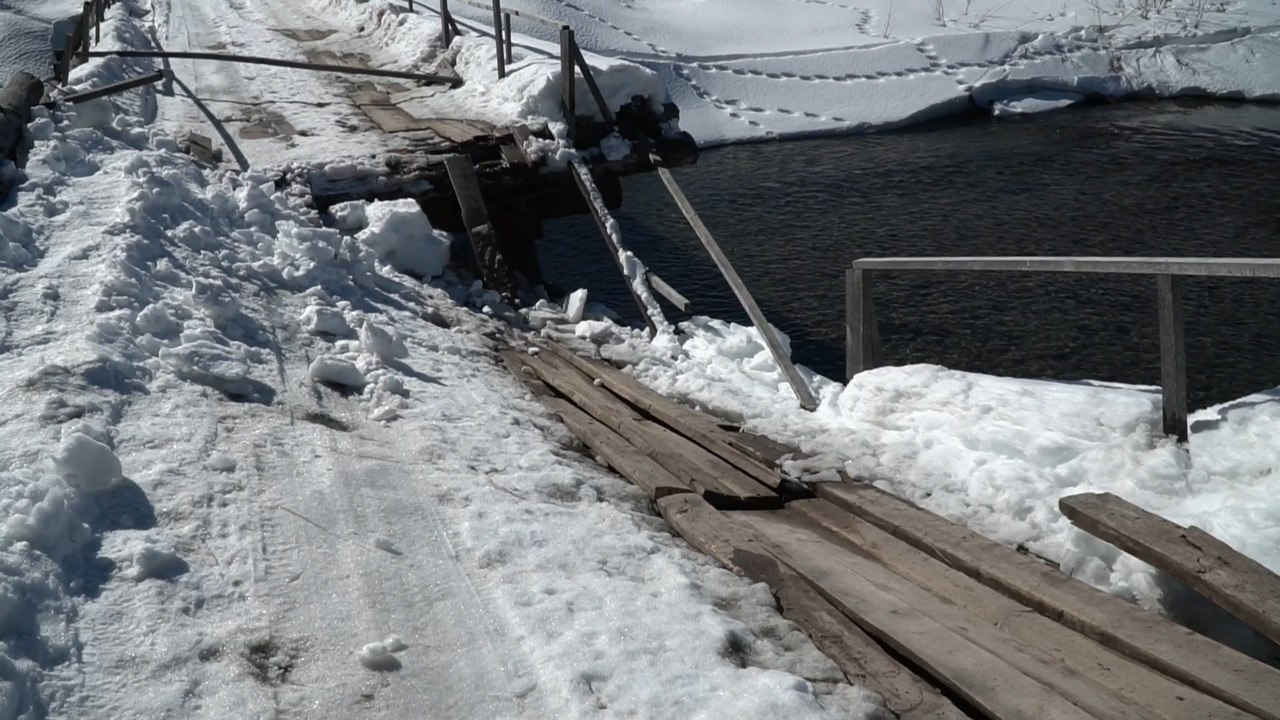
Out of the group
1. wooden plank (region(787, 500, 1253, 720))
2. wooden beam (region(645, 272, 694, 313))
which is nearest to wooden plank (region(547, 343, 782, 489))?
wooden plank (region(787, 500, 1253, 720))

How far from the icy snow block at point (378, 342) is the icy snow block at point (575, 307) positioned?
2881 mm

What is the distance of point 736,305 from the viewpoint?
1246cm

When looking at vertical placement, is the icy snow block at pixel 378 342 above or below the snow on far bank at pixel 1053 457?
above

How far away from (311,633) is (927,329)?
901 centimetres

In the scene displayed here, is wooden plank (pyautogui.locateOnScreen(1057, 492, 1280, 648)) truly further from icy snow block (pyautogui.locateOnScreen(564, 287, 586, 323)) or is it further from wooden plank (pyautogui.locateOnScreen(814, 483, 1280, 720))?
icy snow block (pyautogui.locateOnScreen(564, 287, 586, 323))

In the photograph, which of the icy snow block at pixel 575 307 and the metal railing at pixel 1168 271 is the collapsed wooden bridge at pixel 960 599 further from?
the icy snow block at pixel 575 307

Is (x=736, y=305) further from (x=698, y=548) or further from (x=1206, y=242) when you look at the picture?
(x=698, y=548)

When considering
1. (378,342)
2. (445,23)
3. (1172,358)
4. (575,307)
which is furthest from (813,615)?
(445,23)

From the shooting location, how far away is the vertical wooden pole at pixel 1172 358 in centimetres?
514

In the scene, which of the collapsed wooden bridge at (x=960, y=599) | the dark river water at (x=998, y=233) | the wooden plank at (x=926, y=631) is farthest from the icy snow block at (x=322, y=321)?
the dark river water at (x=998, y=233)

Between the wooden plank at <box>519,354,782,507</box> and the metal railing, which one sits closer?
the metal railing

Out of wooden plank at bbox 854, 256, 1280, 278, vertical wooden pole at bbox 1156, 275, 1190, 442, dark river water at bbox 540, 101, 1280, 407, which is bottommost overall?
dark river water at bbox 540, 101, 1280, 407

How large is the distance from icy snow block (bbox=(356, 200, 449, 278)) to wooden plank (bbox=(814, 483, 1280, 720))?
489 cm

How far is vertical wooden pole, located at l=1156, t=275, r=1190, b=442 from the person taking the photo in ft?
16.9
